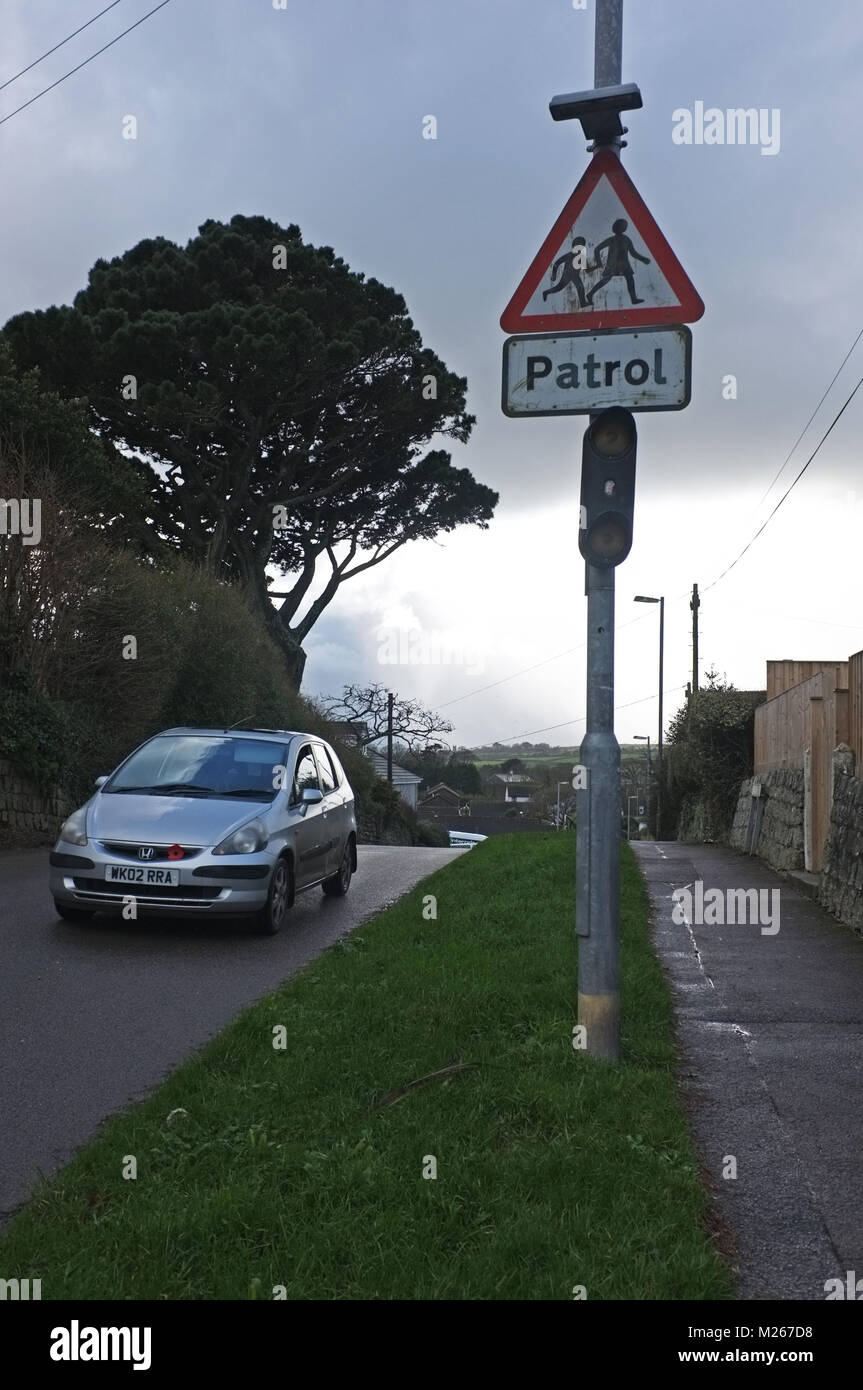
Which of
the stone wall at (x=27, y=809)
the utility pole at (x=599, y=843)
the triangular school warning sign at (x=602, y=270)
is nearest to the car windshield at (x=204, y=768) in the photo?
the utility pole at (x=599, y=843)

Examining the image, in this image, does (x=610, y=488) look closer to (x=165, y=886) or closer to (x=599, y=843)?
(x=599, y=843)

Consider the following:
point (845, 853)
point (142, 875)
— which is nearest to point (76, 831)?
point (142, 875)

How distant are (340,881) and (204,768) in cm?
244

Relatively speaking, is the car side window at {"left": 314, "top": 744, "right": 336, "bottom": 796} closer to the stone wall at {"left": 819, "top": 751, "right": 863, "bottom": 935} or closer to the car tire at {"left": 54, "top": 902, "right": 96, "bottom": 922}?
the car tire at {"left": 54, "top": 902, "right": 96, "bottom": 922}

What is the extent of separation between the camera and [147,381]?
1165 inches

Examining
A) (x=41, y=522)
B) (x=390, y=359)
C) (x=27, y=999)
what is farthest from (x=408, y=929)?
(x=390, y=359)

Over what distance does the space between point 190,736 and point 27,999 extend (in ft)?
13.9

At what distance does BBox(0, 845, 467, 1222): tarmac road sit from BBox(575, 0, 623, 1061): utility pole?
6.37 ft

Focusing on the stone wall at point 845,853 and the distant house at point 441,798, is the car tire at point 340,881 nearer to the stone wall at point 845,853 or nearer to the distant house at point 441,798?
the stone wall at point 845,853

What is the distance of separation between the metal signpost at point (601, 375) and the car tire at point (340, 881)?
7.14 metres

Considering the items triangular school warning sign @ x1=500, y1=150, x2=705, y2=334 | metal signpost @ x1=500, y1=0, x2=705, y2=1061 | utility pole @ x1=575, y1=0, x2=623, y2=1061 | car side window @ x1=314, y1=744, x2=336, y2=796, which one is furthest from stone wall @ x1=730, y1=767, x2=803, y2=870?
triangular school warning sign @ x1=500, y1=150, x2=705, y2=334

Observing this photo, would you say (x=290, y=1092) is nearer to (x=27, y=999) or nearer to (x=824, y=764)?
(x=27, y=999)

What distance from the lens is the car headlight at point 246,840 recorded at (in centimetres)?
948

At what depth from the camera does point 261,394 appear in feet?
101
